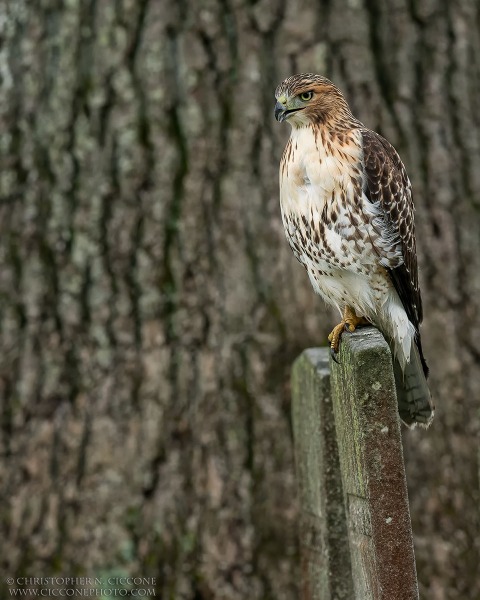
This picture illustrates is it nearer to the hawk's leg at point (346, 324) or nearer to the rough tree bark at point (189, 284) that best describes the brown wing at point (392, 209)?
the hawk's leg at point (346, 324)

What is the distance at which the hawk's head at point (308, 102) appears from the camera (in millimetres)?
2582

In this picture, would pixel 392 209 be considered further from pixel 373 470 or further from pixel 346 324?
pixel 373 470

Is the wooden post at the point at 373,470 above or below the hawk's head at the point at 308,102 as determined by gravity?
below

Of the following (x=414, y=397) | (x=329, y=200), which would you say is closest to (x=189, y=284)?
(x=329, y=200)

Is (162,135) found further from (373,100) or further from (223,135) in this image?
(373,100)

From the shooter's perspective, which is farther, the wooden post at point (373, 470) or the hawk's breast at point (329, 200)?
the hawk's breast at point (329, 200)

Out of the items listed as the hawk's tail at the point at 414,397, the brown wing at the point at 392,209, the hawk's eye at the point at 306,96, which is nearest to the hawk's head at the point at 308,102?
the hawk's eye at the point at 306,96

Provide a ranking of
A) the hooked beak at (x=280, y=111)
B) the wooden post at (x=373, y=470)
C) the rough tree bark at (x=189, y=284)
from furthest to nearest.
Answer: the rough tree bark at (x=189, y=284), the hooked beak at (x=280, y=111), the wooden post at (x=373, y=470)

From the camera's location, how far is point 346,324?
2814mm

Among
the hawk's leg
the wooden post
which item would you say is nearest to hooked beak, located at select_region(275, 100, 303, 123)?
the hawk's leg

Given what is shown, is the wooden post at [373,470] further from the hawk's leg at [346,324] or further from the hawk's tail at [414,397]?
the hawk's tail at [414,397]

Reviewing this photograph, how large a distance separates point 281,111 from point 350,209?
376 millimetres

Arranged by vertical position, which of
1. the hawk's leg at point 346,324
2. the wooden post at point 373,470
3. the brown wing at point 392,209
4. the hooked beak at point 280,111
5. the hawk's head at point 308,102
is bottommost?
the wooden post at point 373,470

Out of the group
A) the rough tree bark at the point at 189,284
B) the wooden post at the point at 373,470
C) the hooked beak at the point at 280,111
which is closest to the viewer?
the wooden post at the point at 373,470
